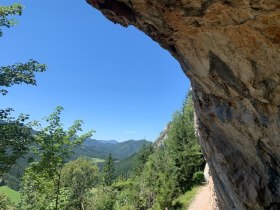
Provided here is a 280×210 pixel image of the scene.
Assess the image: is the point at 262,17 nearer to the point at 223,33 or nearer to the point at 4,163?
the point at 223,33

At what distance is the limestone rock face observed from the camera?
294 inches

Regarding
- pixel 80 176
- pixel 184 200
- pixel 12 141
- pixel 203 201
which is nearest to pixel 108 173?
pixel 80 176

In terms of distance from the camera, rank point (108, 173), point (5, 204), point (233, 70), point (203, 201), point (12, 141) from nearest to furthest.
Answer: point (233, 70)
point (12, 141)
point (203, 201)
point (5, 204)
point (108, 173)

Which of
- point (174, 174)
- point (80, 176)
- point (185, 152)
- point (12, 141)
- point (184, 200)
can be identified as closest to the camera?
point (12, 141)

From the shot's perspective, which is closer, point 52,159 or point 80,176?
point 52,159

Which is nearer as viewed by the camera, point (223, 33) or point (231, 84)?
point (223, 33)

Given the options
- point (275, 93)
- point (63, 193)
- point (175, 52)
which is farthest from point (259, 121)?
point (63, 193)

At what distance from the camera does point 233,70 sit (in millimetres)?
8508

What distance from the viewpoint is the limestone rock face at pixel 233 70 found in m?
7.46

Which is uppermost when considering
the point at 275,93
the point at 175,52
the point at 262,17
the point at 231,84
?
the point at 175,52

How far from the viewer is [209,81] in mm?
9961

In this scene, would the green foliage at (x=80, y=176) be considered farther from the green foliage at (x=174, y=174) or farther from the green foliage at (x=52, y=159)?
the green foliage at (x=52, y=159)

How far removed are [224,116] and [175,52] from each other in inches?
119

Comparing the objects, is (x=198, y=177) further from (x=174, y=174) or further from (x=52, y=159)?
(x=52, y=159)
